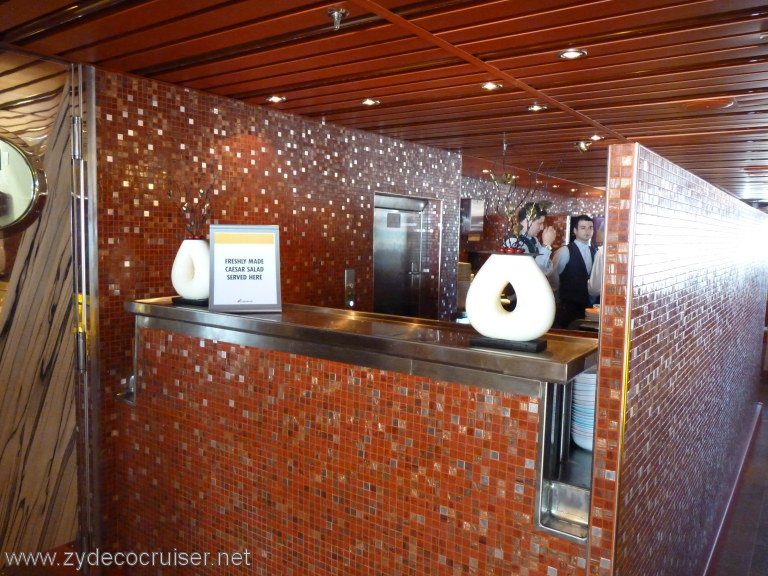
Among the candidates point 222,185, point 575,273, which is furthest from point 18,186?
point 575,273

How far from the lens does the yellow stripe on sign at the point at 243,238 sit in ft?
9.52

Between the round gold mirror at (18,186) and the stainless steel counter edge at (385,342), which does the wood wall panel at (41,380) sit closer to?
the round gold mirror at (18,186)

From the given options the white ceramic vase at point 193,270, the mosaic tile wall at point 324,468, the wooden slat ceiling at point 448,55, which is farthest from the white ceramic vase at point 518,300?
the white ceramic vase at point 193,270

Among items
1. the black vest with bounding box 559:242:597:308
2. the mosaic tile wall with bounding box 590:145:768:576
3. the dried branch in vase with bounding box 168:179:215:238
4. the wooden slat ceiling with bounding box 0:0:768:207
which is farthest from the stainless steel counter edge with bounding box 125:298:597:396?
the black vest with bounding box 559:242:597:308

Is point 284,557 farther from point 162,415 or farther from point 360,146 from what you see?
point 360,146

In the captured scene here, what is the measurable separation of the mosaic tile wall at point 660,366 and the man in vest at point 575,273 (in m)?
2.57

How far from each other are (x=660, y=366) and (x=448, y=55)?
1.77 metres

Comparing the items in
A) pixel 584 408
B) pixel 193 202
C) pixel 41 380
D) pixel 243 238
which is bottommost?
pixel 41 380

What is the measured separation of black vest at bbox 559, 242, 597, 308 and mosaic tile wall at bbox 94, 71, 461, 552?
1.76 metres

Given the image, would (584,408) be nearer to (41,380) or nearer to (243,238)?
(243,238)

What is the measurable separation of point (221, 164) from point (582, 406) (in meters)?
2.73

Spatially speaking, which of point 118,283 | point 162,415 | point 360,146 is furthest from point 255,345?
point 360,146

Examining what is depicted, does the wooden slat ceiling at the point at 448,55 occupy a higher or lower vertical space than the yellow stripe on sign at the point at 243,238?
higher

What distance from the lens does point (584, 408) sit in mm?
2076
